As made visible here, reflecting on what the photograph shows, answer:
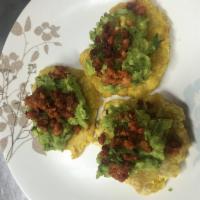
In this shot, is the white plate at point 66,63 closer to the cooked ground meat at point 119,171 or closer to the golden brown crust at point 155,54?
the golden brown crust at point 155,54

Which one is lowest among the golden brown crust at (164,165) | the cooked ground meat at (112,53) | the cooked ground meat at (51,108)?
the golden brown crust at (164,165)

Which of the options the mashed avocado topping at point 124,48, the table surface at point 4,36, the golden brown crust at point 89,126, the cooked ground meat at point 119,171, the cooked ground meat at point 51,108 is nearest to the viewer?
the cooked ground meat at point 119,171

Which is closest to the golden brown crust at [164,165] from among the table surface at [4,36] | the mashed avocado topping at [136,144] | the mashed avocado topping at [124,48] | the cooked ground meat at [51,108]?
the mashed avocado topping at [136,144]

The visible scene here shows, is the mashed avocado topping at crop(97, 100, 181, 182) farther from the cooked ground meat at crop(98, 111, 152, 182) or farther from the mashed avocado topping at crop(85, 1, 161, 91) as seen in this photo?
the mashed avocado topping at crop(85, 1, 161, 91)

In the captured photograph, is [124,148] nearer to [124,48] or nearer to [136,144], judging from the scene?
[136,144]

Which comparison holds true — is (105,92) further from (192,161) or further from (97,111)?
(192,161)

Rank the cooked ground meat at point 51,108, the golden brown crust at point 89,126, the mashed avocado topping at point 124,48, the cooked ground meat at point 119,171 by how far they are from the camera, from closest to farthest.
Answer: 1. the cooked ground meat at point 119,171
2. the mashed avocado topping at point 124,48
3. the cooked ground meat at point 51,108
4. the golden brown crust at point 89,126

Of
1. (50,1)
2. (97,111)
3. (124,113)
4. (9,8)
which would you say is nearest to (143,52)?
(124,113)
